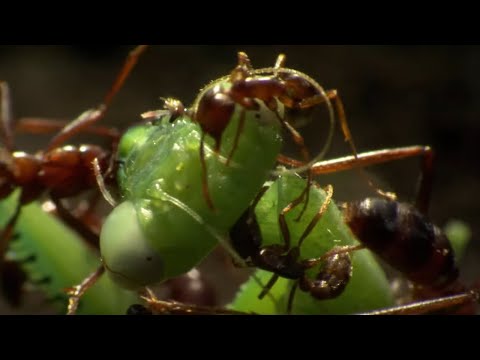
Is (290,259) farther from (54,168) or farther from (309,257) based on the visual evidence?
(54,168)

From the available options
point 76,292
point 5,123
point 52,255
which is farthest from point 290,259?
point 5,123

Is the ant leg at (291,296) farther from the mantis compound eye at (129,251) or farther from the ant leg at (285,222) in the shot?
the mantis compound eye at (129,251)

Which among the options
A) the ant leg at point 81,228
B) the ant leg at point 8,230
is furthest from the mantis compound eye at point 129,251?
the ant leg at point 8,230

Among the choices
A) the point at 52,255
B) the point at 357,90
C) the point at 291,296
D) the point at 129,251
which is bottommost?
the point at 357,90

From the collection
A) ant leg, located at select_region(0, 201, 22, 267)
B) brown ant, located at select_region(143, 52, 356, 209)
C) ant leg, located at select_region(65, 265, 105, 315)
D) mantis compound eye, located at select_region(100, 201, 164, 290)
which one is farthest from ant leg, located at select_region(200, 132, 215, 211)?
ant leg, located at select_region(0, 201, 22, 267)

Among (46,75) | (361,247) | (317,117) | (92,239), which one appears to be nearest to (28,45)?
(46,75)

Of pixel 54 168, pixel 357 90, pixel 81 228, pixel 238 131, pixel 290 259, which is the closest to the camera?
pixel 238 131
